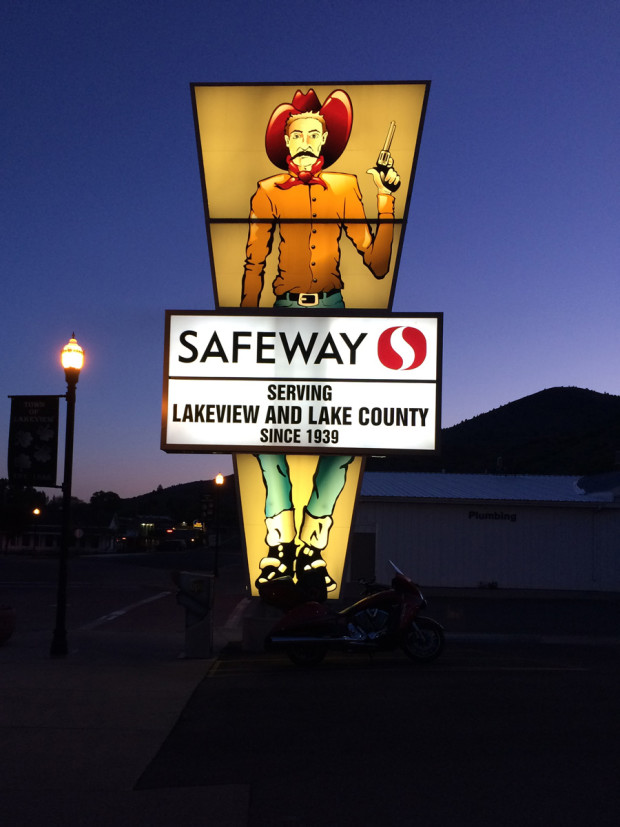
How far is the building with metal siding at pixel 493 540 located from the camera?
30.4 metres

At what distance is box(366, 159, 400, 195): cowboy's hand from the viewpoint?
1501 centimetres

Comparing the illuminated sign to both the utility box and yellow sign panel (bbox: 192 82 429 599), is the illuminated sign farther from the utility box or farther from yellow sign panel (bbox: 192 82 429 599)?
the utility box

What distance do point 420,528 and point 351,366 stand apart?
57.4ft

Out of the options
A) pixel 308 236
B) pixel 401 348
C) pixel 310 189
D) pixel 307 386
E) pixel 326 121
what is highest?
pixel 326 121

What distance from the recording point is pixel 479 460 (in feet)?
446

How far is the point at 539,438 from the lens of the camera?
15775 cm

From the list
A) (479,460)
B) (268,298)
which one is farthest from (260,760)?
(479,460)

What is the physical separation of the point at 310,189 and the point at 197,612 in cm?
737

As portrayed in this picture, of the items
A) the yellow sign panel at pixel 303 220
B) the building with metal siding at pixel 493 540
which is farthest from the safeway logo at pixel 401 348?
the building with metal siding at pixel 493 540

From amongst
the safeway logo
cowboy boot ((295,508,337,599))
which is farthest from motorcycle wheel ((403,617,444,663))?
the safeway logo

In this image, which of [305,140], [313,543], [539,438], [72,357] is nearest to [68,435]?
[72,357]

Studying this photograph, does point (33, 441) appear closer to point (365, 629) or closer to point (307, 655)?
point (307, 655)

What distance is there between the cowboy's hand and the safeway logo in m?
2.71

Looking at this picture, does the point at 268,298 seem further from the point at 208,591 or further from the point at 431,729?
the point at 431,729
